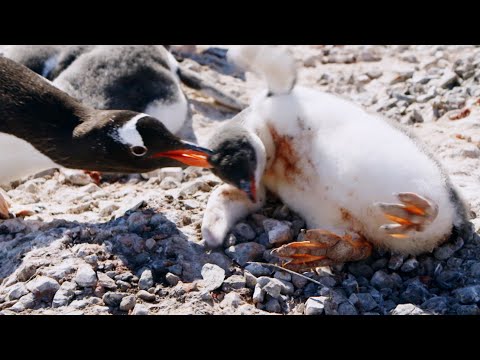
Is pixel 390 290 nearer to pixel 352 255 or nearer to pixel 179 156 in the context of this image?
pixel 352 255

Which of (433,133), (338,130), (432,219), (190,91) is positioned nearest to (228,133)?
(338,130)

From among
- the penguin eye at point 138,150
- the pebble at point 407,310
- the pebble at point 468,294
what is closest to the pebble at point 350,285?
the pebble at point 407,310

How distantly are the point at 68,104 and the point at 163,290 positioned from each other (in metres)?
1.43

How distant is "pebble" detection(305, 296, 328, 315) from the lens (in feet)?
9.61

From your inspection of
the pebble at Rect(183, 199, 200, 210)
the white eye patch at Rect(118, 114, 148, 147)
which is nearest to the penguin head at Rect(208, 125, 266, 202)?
the pebble at Rect(183, 199, 200, 210)

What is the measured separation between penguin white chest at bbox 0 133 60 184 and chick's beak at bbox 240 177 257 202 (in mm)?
1200

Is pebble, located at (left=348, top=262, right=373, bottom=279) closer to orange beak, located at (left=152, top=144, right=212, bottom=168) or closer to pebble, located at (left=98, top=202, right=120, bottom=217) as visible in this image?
orange beak, located at (left=152, top=144, right=212, bottom=168)

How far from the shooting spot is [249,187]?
11.4 ft

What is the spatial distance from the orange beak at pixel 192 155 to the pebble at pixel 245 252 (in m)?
0.48

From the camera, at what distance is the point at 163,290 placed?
305 cm

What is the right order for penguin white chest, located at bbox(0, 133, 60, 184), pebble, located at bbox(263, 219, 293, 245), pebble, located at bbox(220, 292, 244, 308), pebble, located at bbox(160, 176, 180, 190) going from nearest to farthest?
pebble, located at bbox(220, 292, 244, 308), pebble, located at bbox(263, 219, 293, 245), penguin white chest, located at bbox(0, 133, 60, 184), pebble, located at bbox(160, 176, 180, 190)

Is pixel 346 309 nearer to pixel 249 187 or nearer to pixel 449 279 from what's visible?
pixel 449 279

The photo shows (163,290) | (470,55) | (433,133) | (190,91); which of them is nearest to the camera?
(163,290)

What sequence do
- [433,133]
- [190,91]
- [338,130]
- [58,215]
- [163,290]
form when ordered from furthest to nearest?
[190,91] → [433,133] → [58,215] → [338,130] → [163,290]
